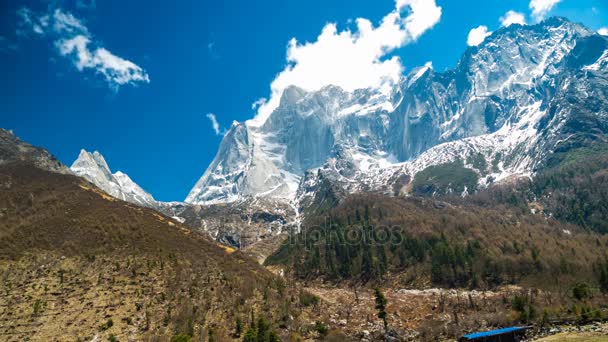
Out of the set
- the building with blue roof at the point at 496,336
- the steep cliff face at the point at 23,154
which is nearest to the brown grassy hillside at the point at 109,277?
the steep cliff face at the point at 23,154

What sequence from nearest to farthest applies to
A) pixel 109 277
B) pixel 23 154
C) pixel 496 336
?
pixel 496 336 → pixel 109 277 → pixel 23 154

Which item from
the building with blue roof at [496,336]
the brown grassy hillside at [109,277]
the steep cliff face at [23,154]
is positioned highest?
the steep cliff face at [23,154]

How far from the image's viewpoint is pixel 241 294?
334 feet

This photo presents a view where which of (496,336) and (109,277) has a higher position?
(109,277)

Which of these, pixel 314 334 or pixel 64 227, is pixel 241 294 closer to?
→ pixel 314 334

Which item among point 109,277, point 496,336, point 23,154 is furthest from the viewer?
point 23,154

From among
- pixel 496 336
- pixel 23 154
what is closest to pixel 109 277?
pixel 496 336

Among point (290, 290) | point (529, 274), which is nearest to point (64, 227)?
point (290, 290)

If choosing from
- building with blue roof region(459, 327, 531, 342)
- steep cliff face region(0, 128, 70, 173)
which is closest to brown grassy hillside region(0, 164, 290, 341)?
steep cliff face region(0, 128, 70, 173)


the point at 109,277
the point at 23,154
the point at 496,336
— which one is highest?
the point at 23,154

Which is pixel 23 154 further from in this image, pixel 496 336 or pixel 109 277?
pixel 496 336

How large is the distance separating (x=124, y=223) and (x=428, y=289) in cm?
10775

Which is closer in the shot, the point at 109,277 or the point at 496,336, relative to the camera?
the point at 496,336

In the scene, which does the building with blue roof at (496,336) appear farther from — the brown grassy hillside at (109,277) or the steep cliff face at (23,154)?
the steep cliff face at (23,154)
